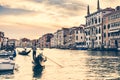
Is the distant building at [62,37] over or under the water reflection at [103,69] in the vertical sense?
over

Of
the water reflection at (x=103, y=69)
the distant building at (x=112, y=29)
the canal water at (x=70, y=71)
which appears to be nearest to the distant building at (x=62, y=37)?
the distant building at (x=112, y=29)

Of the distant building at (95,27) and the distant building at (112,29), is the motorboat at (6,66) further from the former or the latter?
the distant building at (95,27)

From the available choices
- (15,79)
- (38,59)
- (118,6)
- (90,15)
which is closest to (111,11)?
(118,6)

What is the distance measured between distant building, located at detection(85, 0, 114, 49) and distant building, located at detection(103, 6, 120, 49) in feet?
9.37

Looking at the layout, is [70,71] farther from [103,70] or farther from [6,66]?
[6,66]

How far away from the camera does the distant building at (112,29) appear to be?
82625 millimetres

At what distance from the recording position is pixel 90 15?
105250 millimetres

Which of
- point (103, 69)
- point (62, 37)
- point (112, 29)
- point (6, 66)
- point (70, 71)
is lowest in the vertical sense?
point (70, 71)

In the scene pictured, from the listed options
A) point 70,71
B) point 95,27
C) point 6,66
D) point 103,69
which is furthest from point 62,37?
point 6,66

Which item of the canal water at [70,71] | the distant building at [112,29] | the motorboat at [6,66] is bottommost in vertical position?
the canal water at [70,71]

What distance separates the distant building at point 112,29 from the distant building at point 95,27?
112 inches

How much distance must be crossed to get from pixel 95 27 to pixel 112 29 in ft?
45.8

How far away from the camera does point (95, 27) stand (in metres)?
99.3

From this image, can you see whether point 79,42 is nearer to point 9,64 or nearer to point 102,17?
point 102,17
